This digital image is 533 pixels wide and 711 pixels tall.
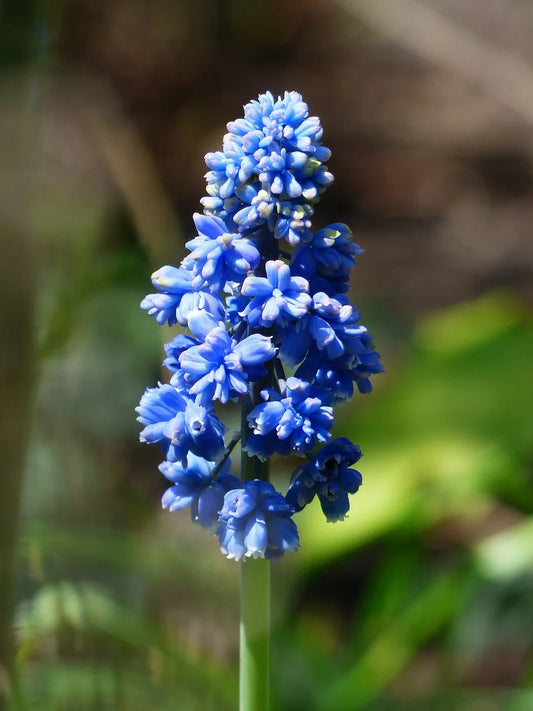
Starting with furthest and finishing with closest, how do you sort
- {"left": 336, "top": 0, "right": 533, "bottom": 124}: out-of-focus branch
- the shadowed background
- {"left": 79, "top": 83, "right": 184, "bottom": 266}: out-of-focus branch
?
{"left": 336, "top": 0, "right": 533, "bottom": 124}: out-of-focus branch → {"left": 79, "top": 83, "right": 184, "bottom": 266}: out-of-focus branch → the shadowed background

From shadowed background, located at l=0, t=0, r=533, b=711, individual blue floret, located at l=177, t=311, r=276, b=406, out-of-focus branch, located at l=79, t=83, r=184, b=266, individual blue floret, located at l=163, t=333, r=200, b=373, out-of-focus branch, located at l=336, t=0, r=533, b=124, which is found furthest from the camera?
out-of-focus branch, located at l=336, t=0, r=533, b=124

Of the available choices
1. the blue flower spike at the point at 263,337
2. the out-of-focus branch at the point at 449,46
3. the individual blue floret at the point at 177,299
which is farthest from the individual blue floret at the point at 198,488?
the out-of-focus branch at the point at 449,46

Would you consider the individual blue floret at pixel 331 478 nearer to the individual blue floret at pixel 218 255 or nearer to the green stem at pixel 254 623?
the green stem at pixel 254 623

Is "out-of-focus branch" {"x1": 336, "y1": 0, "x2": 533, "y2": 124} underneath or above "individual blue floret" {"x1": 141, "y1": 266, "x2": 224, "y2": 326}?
above

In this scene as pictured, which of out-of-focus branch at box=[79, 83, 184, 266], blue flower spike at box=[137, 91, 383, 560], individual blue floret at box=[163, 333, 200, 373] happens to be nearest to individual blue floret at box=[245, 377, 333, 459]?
blue flower spike at box=[137, 91, 383, 560]

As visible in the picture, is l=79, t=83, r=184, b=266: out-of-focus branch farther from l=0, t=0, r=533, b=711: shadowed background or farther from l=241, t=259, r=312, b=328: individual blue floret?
l=241, t=259, r=312, b=328: individual blue floret

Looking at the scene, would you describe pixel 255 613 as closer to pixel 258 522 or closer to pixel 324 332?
pixel 258 522

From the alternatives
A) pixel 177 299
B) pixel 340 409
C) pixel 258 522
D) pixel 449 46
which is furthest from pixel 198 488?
pixel 449 46
